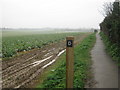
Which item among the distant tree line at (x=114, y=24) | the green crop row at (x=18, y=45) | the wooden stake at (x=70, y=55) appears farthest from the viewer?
the green crop row at (x=18, y=45)

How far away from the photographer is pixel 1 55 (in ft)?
44.9

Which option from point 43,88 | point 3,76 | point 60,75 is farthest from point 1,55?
point 43,88

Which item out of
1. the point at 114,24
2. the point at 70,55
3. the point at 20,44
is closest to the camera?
the point at 70,55

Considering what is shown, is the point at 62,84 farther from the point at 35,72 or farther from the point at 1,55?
the point at 1,55

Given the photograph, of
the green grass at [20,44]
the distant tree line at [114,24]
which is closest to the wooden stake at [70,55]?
the distant tree line at [114,24]

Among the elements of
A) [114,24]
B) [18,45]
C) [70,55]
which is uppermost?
[114,24]

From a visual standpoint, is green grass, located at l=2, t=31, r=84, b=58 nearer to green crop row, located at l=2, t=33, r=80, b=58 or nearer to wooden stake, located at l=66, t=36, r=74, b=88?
green crop row, located at l=2, t=33, r=80, b=58

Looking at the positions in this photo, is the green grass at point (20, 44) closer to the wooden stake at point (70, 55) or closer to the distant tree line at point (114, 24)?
the distant tree line at point (114, 24)

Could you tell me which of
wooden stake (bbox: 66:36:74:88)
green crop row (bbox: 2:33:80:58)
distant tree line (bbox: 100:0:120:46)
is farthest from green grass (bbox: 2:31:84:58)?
wooden stake (bbox: 66:36:74:88)

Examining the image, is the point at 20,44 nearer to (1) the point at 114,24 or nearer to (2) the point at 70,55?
(1) the point at 114,24

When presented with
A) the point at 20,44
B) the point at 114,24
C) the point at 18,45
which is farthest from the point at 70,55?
the point at 20,44

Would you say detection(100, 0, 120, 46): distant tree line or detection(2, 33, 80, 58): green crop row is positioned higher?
detection(100, 0, 120, 46): distant tree line

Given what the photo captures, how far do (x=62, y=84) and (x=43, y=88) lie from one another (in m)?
0.65

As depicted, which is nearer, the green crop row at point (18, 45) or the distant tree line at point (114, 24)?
the distant tree line at point (114, 24)
